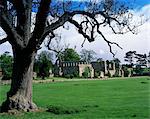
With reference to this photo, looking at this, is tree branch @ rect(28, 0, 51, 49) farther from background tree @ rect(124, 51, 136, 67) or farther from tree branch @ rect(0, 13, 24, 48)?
background tree @ rect(124, 51, 136, 67)

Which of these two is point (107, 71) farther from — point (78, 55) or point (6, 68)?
point (6, 68)

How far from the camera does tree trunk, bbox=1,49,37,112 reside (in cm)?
1884

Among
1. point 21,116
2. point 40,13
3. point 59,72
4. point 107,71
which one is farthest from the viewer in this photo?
point 107,71

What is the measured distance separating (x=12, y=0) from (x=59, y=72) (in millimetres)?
109625

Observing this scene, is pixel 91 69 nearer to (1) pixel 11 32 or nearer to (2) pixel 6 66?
(2) pixel 6 66

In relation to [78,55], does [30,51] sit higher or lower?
lower

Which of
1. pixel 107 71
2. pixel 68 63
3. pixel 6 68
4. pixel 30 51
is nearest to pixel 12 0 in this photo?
pixel 30 51

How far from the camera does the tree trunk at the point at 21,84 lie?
1884cm

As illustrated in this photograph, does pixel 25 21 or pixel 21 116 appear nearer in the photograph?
pixel 21 116

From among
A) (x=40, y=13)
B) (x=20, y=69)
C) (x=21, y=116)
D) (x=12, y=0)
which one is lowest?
(x=21, y=116)

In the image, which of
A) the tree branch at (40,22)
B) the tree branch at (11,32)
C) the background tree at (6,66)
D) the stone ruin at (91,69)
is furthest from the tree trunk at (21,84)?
the stone ruin at (91,69)

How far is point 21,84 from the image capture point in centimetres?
1939

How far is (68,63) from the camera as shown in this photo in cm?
13838

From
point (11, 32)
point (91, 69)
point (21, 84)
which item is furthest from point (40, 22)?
point (91, 69)
